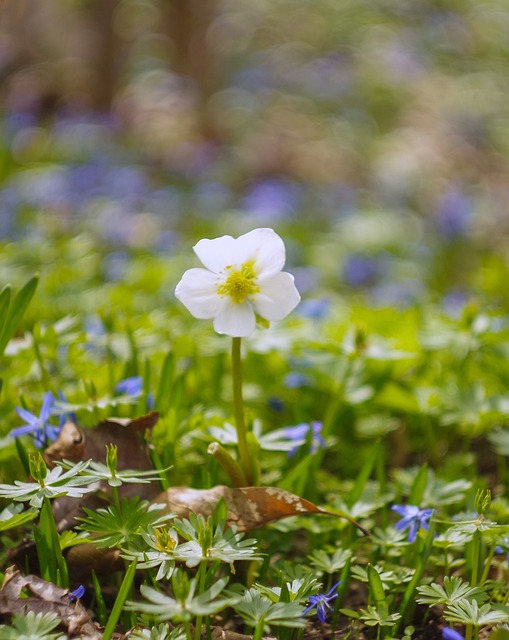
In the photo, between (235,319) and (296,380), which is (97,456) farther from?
(296,380)

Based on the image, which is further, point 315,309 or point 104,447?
point 315,309

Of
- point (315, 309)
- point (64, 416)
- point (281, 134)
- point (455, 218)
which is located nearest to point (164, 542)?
point (64, 416)

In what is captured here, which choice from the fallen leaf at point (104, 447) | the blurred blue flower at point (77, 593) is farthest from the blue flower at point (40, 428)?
the blurred blue flower at point (77, 593)

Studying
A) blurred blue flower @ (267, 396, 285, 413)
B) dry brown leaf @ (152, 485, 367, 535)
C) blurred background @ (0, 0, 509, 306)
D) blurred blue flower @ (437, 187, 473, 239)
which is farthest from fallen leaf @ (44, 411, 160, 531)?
blurred blue flower @ (437, 187, 473, 239)

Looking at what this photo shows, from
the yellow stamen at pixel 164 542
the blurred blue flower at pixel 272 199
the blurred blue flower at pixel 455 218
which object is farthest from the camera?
the blurred blue flower at pixel 272 199

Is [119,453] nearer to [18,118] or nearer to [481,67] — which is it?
[18,118]

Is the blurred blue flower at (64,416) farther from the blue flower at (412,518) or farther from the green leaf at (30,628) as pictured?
the blue flower at (412,518)
